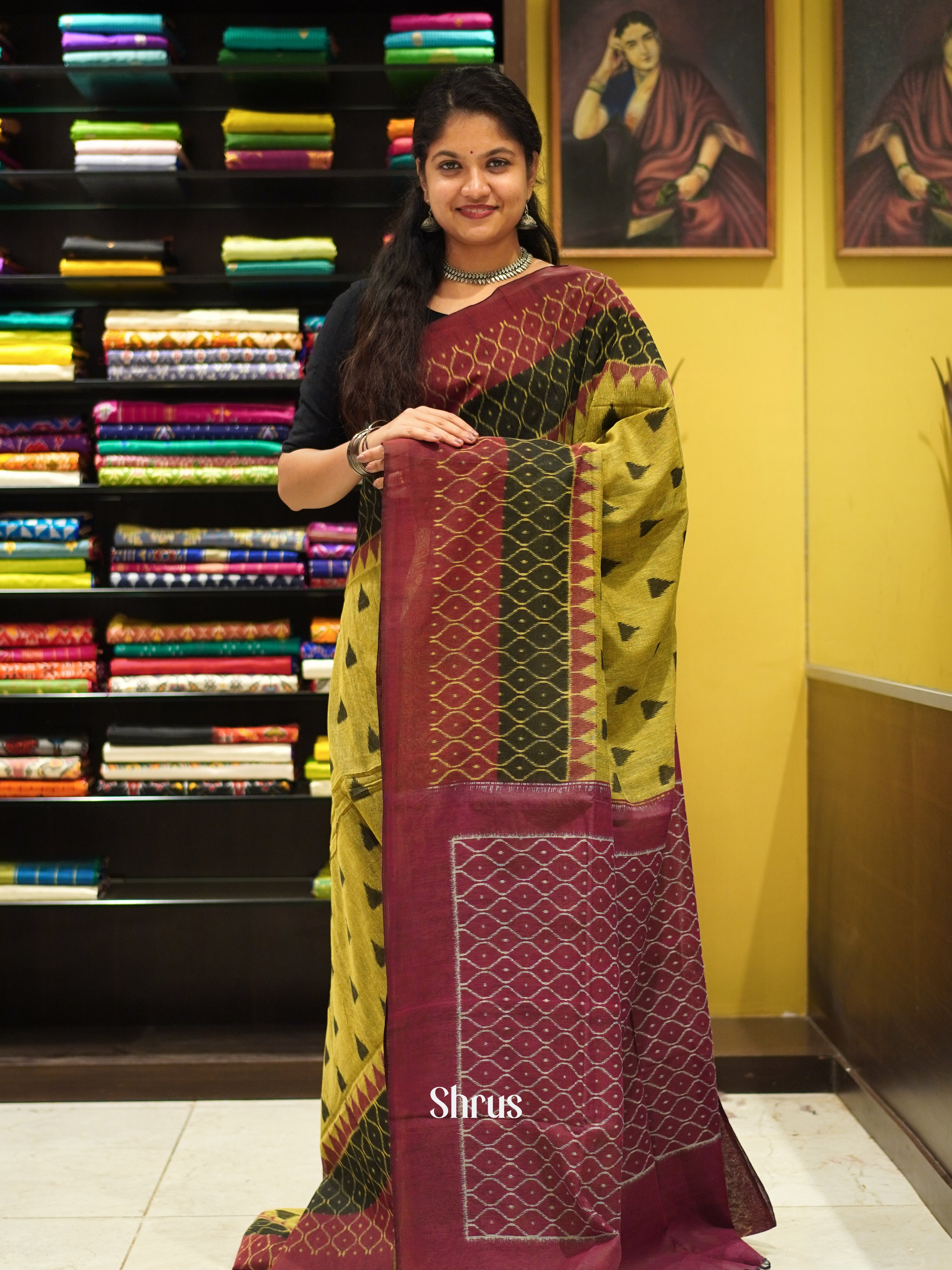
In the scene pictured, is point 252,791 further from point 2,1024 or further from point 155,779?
point 2,1024

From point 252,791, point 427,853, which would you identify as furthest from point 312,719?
point 427,853

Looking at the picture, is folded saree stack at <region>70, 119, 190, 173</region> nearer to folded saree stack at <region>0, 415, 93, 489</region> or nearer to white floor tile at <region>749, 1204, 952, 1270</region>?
folded saree stack at <region>0, 415, 93, 489</region>

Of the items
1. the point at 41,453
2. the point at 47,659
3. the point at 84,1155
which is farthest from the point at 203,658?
the point at 84,1155

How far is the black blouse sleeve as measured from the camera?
1.73m

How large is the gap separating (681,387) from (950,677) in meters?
1.14

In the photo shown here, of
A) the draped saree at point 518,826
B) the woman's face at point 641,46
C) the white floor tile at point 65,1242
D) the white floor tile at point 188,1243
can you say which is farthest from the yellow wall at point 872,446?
the white floor tile at point 65,1242

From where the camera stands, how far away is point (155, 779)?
2.65 metres

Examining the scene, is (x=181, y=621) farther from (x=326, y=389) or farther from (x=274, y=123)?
(x=326, y=389)

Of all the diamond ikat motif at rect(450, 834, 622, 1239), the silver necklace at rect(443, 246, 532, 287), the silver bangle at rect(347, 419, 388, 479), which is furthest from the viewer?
the silver necklace at rect(443, 246, 532, 287)

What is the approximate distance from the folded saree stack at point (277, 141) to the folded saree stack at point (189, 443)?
521mm

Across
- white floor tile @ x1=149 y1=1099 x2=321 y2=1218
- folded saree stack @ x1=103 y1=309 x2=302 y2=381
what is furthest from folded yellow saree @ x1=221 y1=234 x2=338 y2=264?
white floor tile @ x1=149 y1=1099 x2=321 y2=1218

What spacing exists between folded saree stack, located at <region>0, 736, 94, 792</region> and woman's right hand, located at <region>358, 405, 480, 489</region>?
1.39 meters

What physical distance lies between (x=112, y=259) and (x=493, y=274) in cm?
125

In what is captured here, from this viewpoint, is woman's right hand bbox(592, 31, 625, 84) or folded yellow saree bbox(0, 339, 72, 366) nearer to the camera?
folded yellow saree bbox(0, 339, 72, 366)
